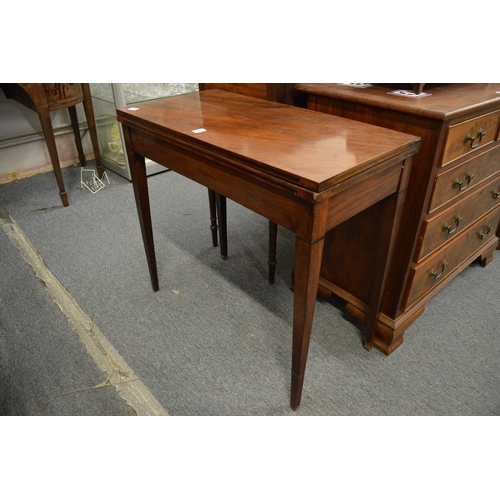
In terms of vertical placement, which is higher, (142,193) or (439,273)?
(142,193)

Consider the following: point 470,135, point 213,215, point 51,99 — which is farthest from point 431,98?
point 51,99

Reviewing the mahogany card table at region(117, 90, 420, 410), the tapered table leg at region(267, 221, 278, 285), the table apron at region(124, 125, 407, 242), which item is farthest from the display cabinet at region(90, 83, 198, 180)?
the table apron at region(124, 125, 407, 242)

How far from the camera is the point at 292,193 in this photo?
3.14 ft

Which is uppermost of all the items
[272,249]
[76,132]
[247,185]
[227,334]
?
[247,185]

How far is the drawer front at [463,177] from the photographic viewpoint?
50.6 inches

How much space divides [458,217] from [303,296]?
784 mm

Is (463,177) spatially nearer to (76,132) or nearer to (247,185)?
(247,185)

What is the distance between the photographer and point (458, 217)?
1.50m

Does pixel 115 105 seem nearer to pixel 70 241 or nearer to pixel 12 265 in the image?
pixel 70 241

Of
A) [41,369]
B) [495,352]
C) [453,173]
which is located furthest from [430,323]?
[41,369]

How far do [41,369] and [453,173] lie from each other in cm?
157

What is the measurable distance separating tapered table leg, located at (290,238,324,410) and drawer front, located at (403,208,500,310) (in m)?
0.50

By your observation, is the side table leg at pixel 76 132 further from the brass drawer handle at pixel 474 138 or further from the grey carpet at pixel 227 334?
the brass drawer handle at pixel 474 138

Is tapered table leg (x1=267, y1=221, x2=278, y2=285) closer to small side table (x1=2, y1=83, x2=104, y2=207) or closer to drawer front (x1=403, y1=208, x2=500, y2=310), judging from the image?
drawer front (x1=403, y1=208, x2=500, y2=310)
